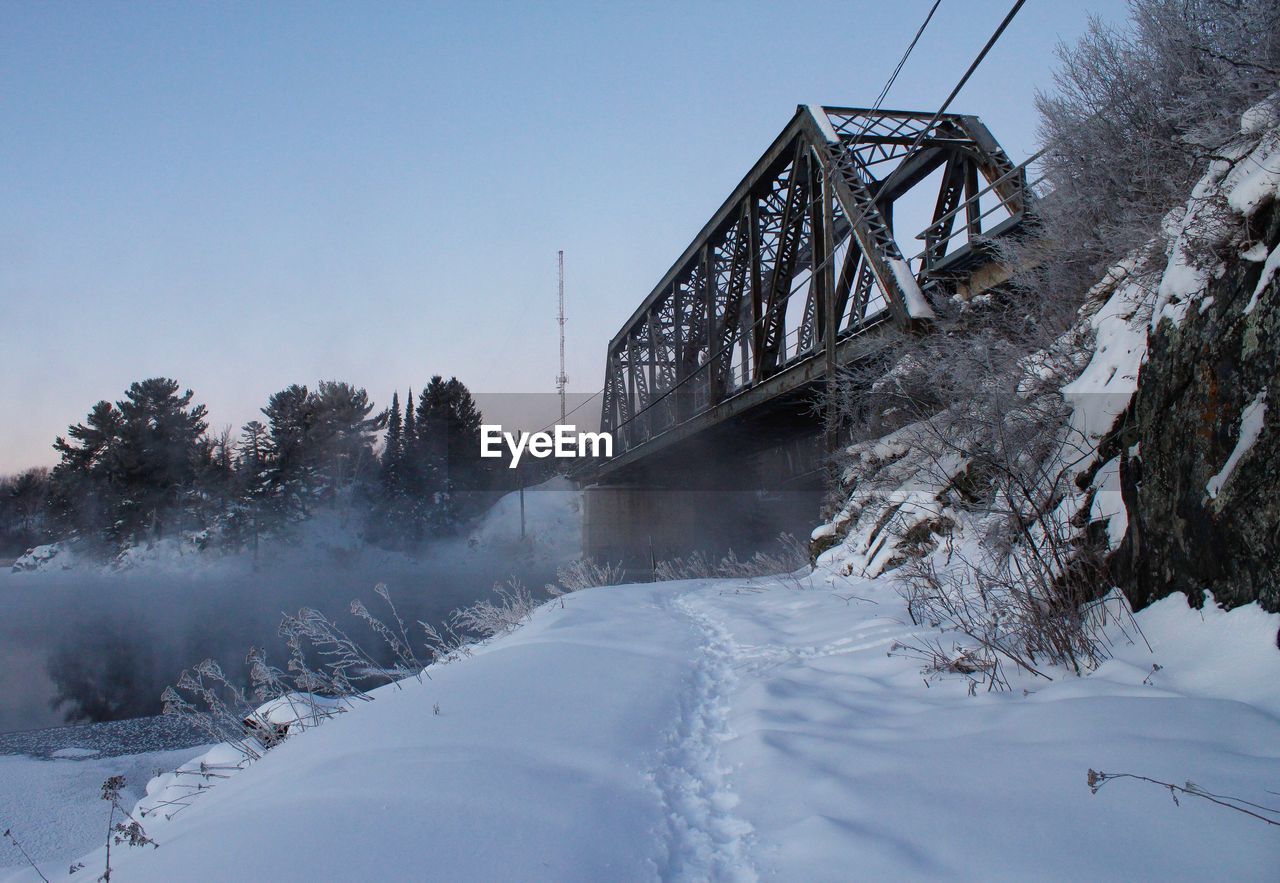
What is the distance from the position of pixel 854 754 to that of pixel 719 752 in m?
0.62

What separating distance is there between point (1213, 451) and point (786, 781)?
2.34 m

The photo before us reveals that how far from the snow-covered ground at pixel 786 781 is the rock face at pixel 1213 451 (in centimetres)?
19

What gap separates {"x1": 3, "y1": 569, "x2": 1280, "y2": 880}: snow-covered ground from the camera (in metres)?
1.86

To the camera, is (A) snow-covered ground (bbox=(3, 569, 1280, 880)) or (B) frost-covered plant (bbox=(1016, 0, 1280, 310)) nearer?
(A) snow-covered ground (bbox=(3, 569, 1280, 880))

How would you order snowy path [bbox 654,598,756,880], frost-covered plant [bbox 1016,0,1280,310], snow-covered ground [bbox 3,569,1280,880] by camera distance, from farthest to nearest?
1. frost-covered plant [bbox 1016,0,1280,310]
2. snowy path [bbox 654,598,756,880]
3. snow-covered ground [bbox 3,569,1280,880]

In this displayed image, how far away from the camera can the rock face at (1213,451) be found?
2.71 meters

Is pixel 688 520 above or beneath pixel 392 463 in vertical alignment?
beneath

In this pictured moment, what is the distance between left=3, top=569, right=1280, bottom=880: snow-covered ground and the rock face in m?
0.19

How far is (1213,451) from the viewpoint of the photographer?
3.00 m

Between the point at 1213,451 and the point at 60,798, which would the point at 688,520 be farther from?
the point at 1213,451

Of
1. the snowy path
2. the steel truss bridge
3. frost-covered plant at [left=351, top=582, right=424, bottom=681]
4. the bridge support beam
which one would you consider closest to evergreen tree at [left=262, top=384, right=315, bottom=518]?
the bridge support beam

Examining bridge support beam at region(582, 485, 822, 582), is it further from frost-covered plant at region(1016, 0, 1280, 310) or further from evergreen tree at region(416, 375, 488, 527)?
evergreen tree at region(416, 375, 488, 527)

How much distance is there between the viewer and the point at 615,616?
6.72 metres

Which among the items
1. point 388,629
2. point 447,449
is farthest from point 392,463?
point 388,629
